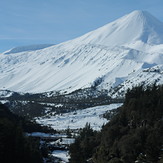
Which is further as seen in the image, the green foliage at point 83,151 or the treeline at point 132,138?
the green foliage at point 83,151

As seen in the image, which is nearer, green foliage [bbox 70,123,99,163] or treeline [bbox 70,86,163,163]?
treeline [bbox 70,86,163,163]

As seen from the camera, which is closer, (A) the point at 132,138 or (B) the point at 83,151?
(A) the point at 132,138

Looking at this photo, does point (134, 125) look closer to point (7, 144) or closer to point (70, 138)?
point (7, 144)

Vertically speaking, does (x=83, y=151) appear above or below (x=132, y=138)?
below

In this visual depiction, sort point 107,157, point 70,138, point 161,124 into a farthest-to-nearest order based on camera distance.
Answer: point 70,138 → point 161,124 → point 107,157

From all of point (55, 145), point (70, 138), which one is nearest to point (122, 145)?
point (55, 145)

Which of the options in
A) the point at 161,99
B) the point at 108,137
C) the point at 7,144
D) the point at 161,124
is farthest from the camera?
the point at 161,99

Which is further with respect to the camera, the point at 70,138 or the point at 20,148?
the point at 70,138

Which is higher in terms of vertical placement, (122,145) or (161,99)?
(161,99)
